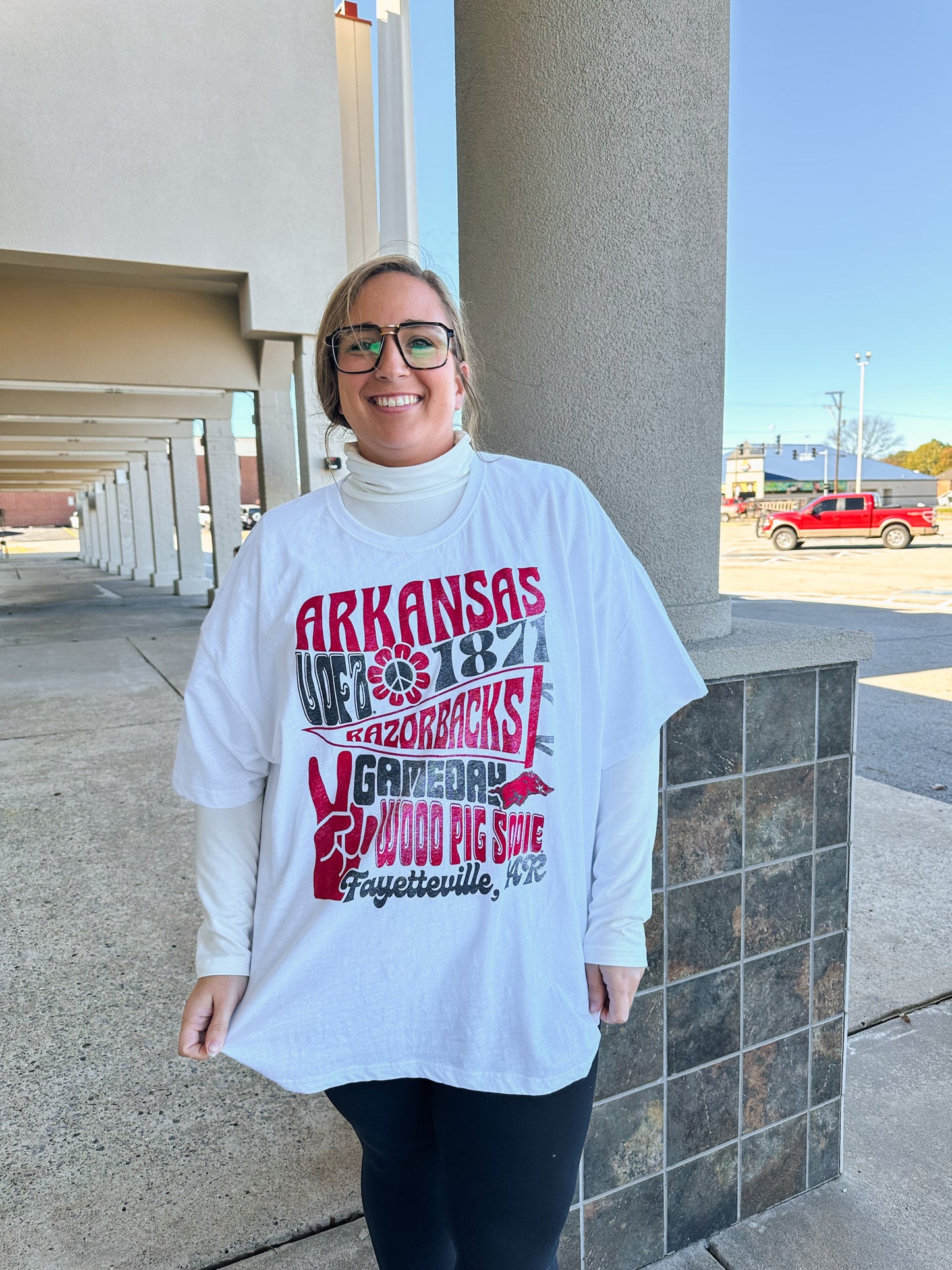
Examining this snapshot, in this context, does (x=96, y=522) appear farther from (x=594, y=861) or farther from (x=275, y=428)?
(x=594, y=861)

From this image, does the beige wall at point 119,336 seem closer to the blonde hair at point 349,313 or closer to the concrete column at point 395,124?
the concrete column at point 395,124

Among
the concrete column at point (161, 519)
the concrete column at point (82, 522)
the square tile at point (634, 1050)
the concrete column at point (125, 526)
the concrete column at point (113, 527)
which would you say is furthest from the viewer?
the concrete column at point (82, 522)

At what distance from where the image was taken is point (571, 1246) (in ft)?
5.80

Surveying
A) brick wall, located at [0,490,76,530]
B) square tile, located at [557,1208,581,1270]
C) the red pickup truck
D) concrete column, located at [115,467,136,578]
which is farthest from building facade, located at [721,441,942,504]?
square tile, located at [557,1208,581,1270]

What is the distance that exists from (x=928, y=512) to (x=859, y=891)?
24754 mm

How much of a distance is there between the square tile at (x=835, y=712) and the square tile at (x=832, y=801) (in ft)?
0.10

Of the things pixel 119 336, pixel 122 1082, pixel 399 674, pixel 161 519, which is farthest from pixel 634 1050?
pixel 161 519

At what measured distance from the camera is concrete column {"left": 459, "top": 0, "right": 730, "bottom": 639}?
1.78 meters

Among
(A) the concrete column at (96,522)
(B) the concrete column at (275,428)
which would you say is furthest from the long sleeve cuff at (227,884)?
(A) the concrete column at (96,522)

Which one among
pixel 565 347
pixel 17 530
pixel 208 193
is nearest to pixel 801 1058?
pixel 565 347

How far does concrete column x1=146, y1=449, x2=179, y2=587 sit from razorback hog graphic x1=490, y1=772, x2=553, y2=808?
20.4 m

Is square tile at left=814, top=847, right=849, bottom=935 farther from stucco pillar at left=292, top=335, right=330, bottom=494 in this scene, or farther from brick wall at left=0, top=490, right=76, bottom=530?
brick wall at left=0, top=490, right=76, bottom=530

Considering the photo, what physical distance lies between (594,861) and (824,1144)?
4.36 feet

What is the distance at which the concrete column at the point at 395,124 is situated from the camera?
12.8 meters
